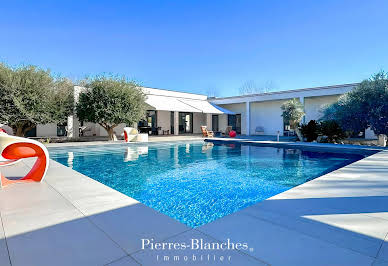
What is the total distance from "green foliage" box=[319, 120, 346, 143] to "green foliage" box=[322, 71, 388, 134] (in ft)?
3.41

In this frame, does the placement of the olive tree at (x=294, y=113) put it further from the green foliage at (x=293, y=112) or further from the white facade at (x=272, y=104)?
the white facade at (x=272, y=104)

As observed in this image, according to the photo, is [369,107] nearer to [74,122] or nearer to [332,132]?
[332,132]

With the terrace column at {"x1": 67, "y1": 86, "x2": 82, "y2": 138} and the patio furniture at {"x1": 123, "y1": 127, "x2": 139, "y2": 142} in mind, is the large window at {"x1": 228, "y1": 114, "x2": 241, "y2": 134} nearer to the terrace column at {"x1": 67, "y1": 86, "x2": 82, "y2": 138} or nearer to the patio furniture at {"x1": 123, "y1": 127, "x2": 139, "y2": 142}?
the patio furniture at {"x1": 123, "y1": 127, "x2": 139, "y2": 142}

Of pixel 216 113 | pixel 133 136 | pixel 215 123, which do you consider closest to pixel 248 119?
pixel 216 113

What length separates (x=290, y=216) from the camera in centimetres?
294

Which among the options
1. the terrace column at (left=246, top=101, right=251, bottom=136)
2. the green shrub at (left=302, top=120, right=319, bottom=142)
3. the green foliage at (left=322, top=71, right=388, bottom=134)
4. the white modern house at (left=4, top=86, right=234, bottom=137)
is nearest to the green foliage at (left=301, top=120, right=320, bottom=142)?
A: the green shrub at (left=302, top=120, right=319, bottom=142)

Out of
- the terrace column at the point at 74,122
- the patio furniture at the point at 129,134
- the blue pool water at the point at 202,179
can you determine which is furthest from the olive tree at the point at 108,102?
the blue pool water at the point at 202,179

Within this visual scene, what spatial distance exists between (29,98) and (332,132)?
17.7 meters

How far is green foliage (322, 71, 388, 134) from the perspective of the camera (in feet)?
36.8

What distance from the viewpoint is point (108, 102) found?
14.5 m

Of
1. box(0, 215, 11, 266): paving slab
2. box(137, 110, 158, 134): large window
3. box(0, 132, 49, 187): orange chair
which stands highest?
box(137, 110, 158, 134): large window

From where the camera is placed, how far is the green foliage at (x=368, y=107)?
36.8 feet

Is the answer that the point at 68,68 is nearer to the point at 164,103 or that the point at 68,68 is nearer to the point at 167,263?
the point at 164,103

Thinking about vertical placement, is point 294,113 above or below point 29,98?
below
